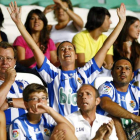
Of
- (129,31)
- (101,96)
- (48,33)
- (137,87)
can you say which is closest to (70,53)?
(101,96)

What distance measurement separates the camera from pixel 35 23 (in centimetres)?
343

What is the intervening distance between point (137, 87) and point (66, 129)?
880mm

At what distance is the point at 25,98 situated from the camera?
2.34 metres

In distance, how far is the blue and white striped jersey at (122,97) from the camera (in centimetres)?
279

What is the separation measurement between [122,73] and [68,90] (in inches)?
15.9

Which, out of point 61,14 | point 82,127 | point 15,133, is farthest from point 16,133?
point 61,14

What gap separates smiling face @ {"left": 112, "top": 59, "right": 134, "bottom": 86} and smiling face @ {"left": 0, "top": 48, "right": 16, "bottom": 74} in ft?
2.32

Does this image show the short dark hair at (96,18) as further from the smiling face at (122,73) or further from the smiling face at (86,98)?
the smiling face at (86,98)

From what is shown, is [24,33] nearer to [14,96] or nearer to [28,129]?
[14,96]

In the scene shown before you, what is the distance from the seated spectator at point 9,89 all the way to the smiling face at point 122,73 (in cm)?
62

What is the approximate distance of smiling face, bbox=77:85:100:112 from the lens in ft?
8.02

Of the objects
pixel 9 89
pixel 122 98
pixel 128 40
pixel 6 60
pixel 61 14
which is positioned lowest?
pixel 122 98

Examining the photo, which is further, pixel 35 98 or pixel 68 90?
pixel 68 90

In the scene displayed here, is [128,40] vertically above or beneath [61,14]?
beneath
